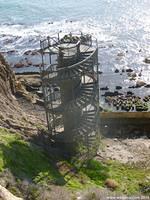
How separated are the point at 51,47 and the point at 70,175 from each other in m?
11.9

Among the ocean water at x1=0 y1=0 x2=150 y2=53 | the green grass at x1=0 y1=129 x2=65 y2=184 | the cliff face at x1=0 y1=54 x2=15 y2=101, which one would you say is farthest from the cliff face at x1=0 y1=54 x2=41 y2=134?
the ocean water at x1=0 y1=0 x2=150 y2=53

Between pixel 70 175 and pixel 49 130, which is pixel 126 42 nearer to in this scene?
pixel 49 130

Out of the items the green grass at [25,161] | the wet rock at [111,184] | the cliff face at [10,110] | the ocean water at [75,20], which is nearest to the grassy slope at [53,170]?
the green grass at [25,161]

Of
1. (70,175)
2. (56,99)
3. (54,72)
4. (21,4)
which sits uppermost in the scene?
(54,72)

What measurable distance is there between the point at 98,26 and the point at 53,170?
67052 millimetres

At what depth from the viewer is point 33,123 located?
143 ft

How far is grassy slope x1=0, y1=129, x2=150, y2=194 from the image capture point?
2959cm

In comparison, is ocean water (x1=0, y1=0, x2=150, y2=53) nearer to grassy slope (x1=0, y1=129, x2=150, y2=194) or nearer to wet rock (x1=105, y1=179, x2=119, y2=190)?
grassy slope (x1=0, y1=129, x2=150, y2=194)

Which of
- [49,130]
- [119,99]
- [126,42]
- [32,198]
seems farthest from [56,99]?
[126,42]

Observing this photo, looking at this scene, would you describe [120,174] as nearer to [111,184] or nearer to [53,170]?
[111,184]

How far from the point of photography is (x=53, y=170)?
109 ft

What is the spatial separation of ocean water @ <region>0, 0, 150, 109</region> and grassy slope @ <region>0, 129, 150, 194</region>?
92.7 feet

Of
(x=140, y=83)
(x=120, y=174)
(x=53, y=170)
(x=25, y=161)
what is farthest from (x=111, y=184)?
(x=140, y=83)

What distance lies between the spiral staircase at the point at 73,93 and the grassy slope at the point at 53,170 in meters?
3.04
